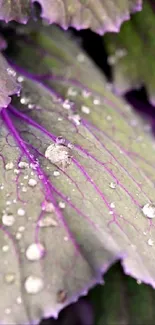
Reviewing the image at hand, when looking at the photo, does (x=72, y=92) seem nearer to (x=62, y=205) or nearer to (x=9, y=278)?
(x=62, y=205)

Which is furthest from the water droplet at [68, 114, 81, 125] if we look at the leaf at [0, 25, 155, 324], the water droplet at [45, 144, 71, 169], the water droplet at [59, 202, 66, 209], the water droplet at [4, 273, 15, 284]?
the water droplet at [4, 273, 15, 284]

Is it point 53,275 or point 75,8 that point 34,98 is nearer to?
point 75,8

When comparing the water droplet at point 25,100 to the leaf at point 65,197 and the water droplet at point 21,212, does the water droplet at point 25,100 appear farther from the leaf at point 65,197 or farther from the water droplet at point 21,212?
the water droplet at point 21,212

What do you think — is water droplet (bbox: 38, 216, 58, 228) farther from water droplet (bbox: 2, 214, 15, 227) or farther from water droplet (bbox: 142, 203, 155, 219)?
water droplet (bbox: 142, 203, 155, 219)

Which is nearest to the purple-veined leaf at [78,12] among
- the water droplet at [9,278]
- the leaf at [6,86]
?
the leaf at [6,86]

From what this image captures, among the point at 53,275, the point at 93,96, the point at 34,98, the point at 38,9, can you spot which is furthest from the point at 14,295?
the point at 38,9

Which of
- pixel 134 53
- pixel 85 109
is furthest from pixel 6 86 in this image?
pixel 134 53
